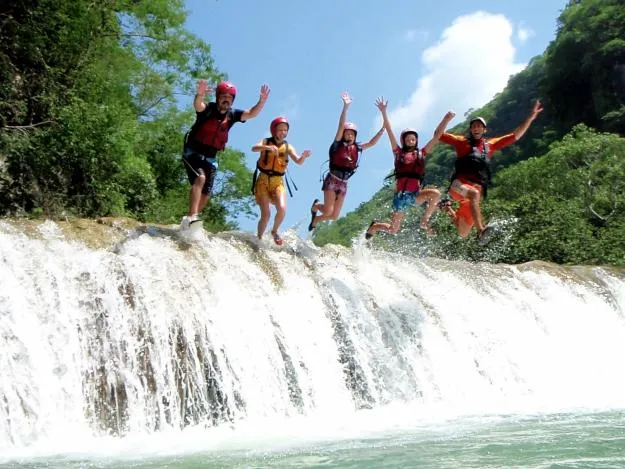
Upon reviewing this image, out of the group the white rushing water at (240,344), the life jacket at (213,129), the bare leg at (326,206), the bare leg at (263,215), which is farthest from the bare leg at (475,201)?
the life jacket at (213,129)

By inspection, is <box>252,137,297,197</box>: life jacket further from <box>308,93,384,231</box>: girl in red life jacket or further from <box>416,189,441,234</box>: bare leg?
<box>416,189,441,234</box>: bare leg

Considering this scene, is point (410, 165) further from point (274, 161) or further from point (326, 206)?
point (274, 161)

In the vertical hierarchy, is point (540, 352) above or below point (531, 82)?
below

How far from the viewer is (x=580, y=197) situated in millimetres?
27422

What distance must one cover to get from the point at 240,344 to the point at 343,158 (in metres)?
3.34

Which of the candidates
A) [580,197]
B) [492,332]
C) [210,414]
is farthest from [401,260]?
[580,197]

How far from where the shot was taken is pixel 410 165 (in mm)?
9453

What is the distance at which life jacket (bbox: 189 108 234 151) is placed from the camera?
816 centimetres

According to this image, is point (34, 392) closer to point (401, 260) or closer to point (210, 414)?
point (210, 414)

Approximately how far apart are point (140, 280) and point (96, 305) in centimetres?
58

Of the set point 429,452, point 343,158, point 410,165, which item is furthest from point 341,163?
point 429,452

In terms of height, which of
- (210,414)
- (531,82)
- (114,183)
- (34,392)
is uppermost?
(531,82)

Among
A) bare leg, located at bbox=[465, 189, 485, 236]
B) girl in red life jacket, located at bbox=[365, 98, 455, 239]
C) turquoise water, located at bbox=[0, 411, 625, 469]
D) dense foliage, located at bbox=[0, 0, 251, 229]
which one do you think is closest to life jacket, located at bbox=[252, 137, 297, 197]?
girl in red life jacket, located at bbox=[365, 98, 455, 239]

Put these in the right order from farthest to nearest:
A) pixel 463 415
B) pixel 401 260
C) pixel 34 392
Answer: pixel 401 260 < pixel 463 415 < pixel 34 392
